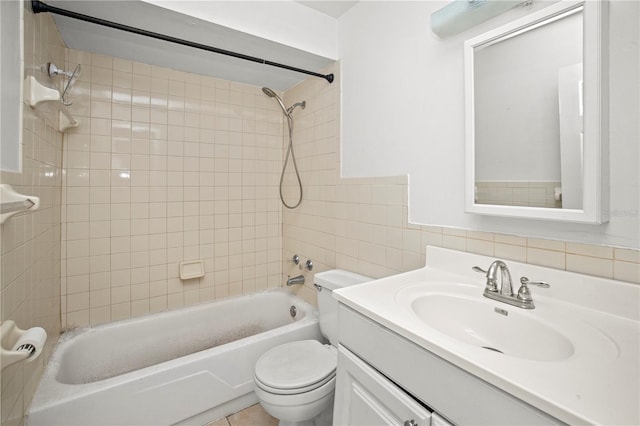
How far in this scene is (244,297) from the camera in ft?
7.55

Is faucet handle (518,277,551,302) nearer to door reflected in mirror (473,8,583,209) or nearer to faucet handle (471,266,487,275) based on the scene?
faucet handle (471,266,487,275)

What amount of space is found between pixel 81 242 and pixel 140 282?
446mm

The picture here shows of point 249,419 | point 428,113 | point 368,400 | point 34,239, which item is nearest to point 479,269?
point 368,400

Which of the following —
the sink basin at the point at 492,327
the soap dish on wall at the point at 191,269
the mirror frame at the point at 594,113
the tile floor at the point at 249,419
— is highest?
the mirror frame at the point at 594,113

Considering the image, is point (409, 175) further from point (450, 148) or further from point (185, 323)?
point (185, 323)

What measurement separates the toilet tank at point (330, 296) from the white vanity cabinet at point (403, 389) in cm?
62

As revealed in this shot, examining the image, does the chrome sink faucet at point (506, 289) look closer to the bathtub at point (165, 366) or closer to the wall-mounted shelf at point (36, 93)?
the bathtub at point (165, 366)

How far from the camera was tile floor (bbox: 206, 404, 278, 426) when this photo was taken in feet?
5.09

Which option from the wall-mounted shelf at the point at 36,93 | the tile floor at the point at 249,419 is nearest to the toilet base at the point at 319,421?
the tile floor at the point at 249,419

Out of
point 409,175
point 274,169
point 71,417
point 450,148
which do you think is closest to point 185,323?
point 71,417

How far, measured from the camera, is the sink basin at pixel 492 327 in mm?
774

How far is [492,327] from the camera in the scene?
91cm

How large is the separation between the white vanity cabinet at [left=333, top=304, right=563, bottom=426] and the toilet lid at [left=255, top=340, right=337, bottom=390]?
0.33 meters

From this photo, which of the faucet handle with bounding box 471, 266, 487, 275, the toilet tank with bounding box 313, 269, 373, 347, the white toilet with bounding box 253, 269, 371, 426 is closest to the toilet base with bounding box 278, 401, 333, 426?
the white toilet with bounding box 253, 269, 371, 426
